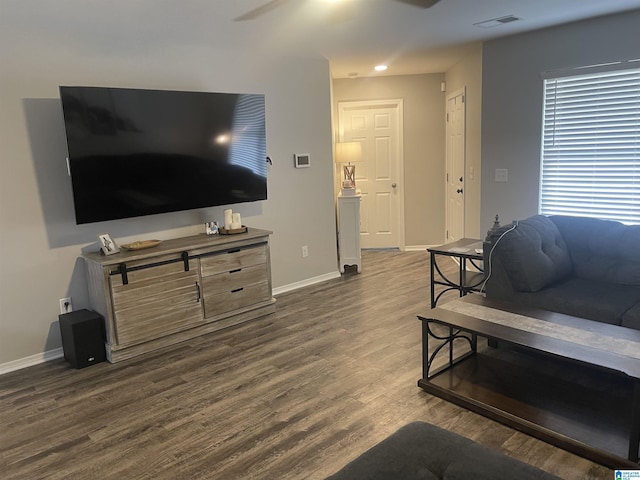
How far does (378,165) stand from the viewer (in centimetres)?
699

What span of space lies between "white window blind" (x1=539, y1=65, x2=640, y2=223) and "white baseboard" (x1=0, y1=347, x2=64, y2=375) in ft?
14.4

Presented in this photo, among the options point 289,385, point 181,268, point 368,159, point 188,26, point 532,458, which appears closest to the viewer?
point 532,458

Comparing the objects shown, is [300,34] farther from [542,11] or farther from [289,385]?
[289,385]

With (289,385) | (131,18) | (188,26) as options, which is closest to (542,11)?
(188,26)

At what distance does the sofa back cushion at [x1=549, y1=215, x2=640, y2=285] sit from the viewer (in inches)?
133

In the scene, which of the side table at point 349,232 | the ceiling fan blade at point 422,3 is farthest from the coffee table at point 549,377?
the side table at point 349,232

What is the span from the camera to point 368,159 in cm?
697

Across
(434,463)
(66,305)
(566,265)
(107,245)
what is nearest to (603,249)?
(566,265)

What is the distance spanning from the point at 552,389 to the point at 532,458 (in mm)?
→ 679

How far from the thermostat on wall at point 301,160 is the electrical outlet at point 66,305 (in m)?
2.52

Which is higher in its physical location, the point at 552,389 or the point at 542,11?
the point at 542,11

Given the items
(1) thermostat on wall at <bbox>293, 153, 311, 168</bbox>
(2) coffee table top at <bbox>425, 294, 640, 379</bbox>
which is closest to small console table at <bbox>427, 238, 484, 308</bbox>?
(2) coffee table top at <bbox>425, 294, 640, 379</bbox>

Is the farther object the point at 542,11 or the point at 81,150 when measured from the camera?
the point at 542,11

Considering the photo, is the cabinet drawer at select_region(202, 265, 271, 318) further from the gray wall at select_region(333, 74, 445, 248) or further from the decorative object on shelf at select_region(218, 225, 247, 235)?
the gray wall at select_region(333, 74, 445, 248)
